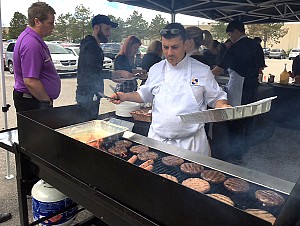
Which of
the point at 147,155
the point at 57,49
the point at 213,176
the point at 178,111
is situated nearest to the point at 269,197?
the point at 213,176

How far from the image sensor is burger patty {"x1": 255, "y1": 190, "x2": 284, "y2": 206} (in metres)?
1.11

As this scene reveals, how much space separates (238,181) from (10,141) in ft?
5.13

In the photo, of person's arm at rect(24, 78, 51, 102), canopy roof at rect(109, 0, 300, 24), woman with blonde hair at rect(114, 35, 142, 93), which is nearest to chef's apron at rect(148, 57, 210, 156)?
person's arm at rect(24, 78, 51, 102)

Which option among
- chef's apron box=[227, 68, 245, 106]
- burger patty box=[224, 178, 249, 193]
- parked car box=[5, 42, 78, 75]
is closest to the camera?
burger patty box=[224, 178, 249, 193]

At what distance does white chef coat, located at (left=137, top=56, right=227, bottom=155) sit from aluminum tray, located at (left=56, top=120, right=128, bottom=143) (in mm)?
279

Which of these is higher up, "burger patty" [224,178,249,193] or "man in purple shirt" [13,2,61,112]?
"man in purple shirt" [13,2,61,112]

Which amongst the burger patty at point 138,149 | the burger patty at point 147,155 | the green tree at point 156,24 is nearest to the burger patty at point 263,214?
the burger patty at point 147,155

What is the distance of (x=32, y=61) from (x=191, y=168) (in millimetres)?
1674

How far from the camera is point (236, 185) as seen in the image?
125 cm

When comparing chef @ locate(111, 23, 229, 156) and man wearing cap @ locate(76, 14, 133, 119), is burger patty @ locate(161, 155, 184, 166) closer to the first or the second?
chef @ locate(111, 23, 229, 156)

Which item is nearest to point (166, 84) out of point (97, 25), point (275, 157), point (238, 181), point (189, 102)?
point (189, 102)

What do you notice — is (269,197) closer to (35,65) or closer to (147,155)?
(147,155)

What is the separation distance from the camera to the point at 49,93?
Result: 2.61 metres

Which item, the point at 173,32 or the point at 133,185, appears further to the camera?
the point at 173,32
